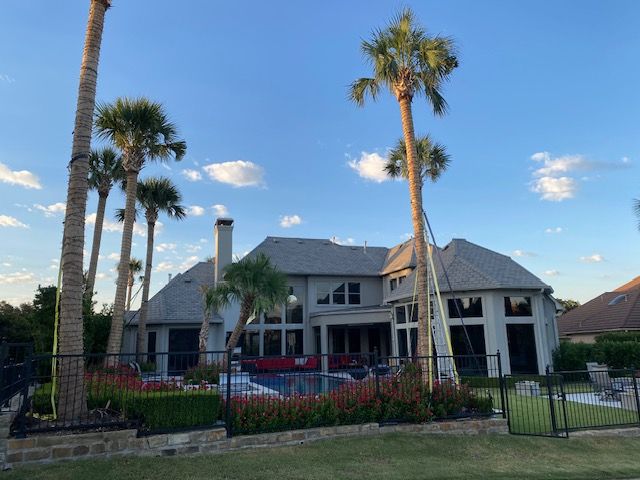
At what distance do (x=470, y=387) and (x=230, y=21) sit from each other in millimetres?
13151

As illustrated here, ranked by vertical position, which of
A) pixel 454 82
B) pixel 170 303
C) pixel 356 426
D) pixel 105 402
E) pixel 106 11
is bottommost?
pixel 356 426

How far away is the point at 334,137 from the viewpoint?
19969 millimetres

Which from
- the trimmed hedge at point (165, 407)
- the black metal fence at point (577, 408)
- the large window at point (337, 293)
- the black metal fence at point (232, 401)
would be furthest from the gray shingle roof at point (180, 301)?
the black metal fence at point (577, 408)

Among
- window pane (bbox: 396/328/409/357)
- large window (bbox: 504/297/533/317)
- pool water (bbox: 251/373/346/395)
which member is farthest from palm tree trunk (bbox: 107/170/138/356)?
large window (bbox: 504/297/533/317)

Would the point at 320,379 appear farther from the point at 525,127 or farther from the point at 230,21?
the point at 525,127

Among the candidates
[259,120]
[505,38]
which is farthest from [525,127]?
[259,120]

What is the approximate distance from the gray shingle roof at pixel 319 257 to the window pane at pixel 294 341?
3951 mm

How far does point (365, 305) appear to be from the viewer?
29422 mm

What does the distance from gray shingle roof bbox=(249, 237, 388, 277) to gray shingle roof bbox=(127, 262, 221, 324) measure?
164 inches

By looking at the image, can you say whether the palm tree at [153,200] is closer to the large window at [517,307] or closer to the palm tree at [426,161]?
the palm tree at [426,161]

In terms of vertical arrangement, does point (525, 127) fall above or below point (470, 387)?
above

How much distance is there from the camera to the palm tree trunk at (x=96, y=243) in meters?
21.9

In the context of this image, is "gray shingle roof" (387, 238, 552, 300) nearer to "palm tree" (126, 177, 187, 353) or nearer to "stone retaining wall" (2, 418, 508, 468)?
"stone retaining wall" (2, 418, 508, 468)

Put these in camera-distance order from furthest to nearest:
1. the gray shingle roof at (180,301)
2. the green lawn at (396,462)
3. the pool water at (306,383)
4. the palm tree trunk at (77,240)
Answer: the gray shingle roof at (180,301)
the pool water at (306,383)
the palm tree trunk at (77,240)
the green lawn at (396,462)
